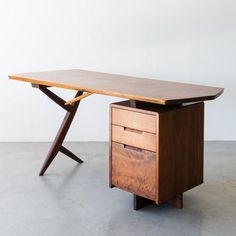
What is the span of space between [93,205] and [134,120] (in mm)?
662

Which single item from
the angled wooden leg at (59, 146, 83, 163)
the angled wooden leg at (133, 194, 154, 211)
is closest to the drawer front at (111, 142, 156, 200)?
the angled wooden leg at (133, 194, 154, 211)

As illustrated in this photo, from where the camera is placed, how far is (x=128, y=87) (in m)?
3.08

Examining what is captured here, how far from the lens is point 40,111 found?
4.80 meters

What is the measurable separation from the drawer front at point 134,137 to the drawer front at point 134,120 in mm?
31

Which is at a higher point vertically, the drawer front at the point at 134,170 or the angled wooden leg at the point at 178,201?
the drawer front at the point at 134,170

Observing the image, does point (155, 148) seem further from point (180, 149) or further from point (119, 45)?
point (119, 45)

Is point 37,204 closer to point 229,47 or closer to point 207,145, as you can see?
point 207,145

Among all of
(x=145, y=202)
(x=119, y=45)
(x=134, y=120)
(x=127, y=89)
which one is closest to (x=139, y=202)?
(x=145, y=202)

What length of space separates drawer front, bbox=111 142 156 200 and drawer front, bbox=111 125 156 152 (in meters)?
→ 0.03

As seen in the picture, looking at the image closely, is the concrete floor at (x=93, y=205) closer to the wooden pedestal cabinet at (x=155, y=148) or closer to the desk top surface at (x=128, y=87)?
the wooden pedestal cabinet at (x=155, y=148)

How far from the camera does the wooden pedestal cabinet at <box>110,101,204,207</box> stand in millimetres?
2881

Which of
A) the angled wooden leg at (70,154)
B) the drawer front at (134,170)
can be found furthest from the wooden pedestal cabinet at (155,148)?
the angled wooden leg at (70,154)

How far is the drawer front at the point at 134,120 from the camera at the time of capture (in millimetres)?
2865

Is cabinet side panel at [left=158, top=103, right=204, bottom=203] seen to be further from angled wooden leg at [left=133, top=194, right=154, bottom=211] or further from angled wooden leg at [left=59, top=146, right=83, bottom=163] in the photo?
angled wooden leg at [left=59, top=146, right=83, bottom=163]
